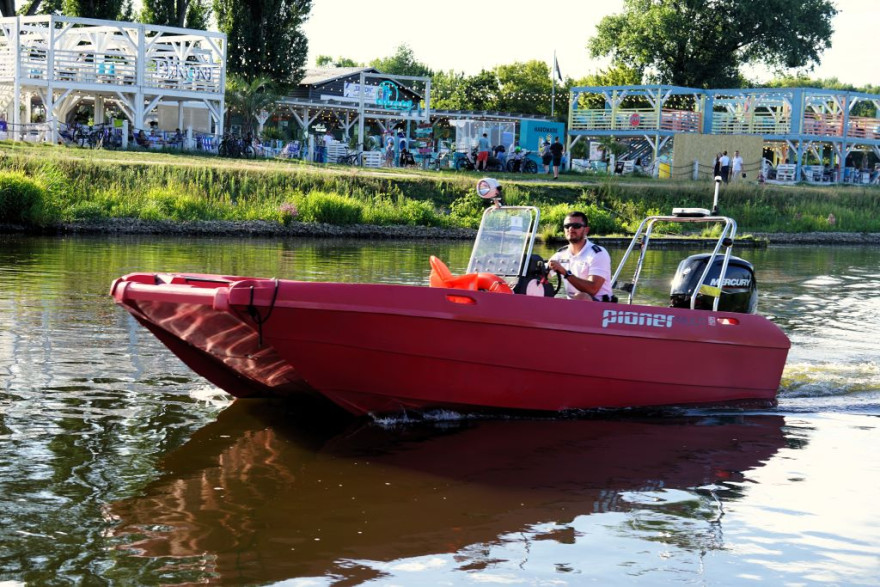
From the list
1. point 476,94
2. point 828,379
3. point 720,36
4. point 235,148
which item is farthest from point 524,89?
point 828,379

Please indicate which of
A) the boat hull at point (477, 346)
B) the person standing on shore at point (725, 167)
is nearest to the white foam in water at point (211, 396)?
the boat hull at point (477, 346)

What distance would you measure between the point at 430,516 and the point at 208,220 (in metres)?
21.8

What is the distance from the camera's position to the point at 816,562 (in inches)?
258

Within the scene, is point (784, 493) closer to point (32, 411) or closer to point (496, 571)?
point (496, 571)

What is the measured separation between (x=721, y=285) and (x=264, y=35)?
1619 inches

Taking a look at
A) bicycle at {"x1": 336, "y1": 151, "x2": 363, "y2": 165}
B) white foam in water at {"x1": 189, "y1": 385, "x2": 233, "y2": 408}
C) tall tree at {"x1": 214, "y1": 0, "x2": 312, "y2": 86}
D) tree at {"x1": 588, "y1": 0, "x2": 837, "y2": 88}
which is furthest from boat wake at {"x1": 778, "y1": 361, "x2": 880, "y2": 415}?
tree at {"x1": 588, "y1": 0, "x2": 837, "y2": 88}

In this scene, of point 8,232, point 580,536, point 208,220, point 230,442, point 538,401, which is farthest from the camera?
point 208,220

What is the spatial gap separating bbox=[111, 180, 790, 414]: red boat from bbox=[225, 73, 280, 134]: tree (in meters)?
35.6

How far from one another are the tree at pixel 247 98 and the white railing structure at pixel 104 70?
2.39 feet

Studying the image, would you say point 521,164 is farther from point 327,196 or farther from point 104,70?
point 327,196

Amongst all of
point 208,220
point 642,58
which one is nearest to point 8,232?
point 208,220

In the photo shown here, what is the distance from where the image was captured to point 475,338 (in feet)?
28.9

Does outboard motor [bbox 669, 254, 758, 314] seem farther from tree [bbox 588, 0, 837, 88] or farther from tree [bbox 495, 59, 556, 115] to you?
tree [bbox 495, 59, 556, 115]

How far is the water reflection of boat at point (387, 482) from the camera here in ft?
21.5
